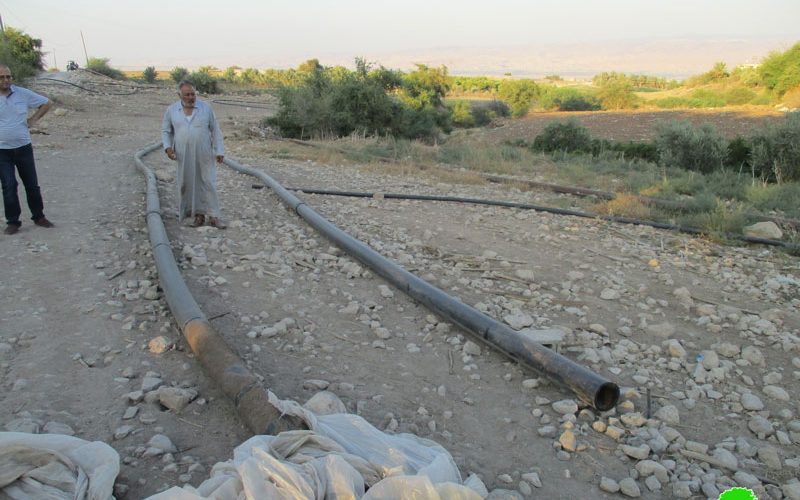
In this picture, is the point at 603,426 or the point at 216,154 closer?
the point at 603,426

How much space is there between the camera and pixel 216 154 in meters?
6.62

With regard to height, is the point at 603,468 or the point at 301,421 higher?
the point at 301,421

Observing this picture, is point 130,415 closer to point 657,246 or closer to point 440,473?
point 440,473

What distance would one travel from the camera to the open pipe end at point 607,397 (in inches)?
119

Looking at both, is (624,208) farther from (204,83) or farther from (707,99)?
(204,83)

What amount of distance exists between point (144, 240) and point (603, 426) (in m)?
4.78

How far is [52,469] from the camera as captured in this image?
7.14ft

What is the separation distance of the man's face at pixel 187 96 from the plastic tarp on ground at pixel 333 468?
467 cm

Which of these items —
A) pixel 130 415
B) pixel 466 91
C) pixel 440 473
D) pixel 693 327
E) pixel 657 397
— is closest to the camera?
pixel 440 473

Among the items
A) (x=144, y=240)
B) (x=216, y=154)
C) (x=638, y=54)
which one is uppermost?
(x=638, y=54)

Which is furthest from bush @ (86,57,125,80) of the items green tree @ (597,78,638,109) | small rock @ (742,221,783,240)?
small rock @ (742,221,783,240)

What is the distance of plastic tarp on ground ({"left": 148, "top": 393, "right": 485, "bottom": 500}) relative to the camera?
1972 millimetres

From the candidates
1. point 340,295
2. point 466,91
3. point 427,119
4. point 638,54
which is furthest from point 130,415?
point 638,54

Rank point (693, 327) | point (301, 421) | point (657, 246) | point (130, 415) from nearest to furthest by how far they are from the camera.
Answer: point (301, 421) → point (130, 415) → point (693, 327) → point (657, 246)
